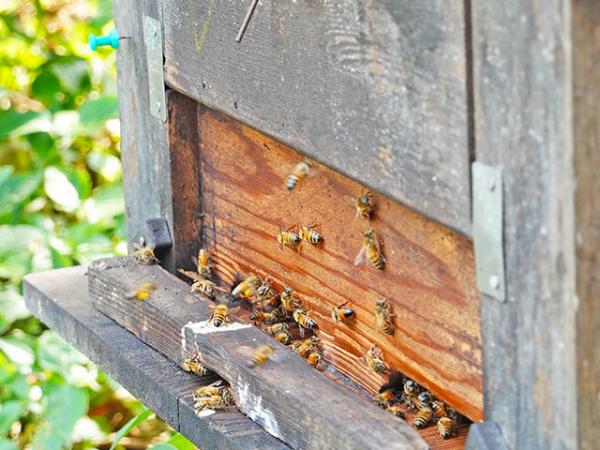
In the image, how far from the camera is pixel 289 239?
2.49 metres

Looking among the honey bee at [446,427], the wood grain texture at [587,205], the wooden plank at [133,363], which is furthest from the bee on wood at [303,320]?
the wood grain texture at [587,205]

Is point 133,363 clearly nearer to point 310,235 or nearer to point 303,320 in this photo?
point 303,320

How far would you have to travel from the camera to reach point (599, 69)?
1.53 meters

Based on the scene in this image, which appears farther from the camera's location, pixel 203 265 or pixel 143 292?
pixel 203 265

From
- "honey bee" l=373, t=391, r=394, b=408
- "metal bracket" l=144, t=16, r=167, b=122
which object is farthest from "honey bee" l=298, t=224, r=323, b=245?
"metal bracket" l=144, t=16, r=167, b=122

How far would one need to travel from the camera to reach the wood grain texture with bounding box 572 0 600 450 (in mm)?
1506

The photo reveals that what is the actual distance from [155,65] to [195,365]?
0.77 metres

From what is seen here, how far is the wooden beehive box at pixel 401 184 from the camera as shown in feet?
5.23

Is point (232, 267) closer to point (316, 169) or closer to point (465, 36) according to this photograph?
point (316, 169)

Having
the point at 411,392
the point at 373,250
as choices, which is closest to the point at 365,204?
the point at 373,250

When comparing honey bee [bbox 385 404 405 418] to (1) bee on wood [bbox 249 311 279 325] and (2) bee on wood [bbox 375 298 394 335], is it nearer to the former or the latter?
(2) bee on wood [bbox 375 298 394 335]

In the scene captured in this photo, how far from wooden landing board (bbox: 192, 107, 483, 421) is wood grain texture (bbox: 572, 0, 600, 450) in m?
0.30

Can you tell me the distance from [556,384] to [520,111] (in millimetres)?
373

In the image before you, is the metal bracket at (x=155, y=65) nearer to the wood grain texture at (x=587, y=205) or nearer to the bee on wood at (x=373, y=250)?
the bee on wood at (x=373, y=250)
